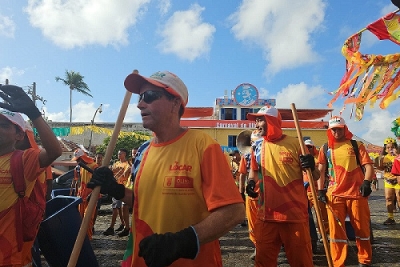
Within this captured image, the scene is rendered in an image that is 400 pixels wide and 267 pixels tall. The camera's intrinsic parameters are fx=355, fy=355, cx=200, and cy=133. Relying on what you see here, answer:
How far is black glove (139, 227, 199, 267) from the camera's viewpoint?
1.62m

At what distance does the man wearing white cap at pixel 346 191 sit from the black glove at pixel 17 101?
3990 millimetres

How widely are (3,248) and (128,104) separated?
1446mm

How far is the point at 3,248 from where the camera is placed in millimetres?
2646

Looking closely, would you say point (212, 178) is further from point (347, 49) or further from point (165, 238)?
point (347, 49)

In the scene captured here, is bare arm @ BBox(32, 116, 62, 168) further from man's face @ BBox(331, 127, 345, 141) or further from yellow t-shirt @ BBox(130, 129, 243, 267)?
man's face @ BBox(331, 127, 345, 141)

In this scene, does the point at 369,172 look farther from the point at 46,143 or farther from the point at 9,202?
Answer: the point at 9,202

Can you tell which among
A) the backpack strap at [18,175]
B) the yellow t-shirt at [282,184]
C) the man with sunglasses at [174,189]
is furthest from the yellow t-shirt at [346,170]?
the backpack strap at [18,175]

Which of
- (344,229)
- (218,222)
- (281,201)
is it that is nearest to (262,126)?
(281,201)

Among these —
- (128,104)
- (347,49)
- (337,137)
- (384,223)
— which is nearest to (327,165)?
(337,137)

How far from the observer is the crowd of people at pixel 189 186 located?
1833 mm

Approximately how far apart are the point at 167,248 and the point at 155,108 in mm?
846

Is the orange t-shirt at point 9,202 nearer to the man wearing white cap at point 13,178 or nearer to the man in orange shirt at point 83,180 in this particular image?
the man wearing white cap at point 13,178

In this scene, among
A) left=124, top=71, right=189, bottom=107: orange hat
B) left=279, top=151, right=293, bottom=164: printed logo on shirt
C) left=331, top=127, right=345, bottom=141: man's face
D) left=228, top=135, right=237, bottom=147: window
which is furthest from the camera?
left=228, top=135, right=237, bottom=147: window

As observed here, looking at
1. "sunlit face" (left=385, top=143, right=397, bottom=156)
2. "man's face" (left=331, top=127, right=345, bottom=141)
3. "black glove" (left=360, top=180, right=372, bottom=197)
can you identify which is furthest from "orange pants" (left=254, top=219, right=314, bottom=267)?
"sunlit face" (left=385, top=143, right=397, bottom=156)
